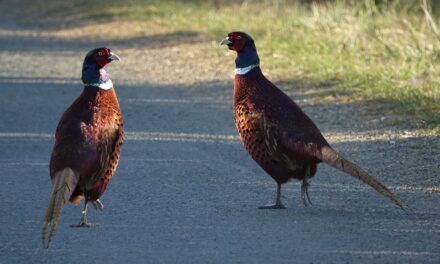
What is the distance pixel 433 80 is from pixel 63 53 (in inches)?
227

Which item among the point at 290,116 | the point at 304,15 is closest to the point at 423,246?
the point at 290,116

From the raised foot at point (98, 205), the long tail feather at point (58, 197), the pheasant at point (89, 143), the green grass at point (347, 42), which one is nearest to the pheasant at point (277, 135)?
the pheasant at point (89, 143)

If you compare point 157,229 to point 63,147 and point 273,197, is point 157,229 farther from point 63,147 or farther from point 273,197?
point 273,197

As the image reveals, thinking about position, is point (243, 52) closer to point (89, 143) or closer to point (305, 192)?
point (305, 192)

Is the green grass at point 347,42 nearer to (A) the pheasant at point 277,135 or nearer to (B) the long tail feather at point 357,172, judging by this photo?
(A) the pheasant at point 277,135

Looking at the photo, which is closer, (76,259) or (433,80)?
(76,259)

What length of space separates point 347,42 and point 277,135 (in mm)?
6442

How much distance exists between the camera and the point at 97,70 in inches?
271

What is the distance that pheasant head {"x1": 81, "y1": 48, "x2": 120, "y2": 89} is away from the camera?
22.4 feet

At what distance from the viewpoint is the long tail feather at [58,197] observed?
591 cm

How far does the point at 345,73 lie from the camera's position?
38.9ft

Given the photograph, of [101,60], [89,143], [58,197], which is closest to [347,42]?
[101,60]

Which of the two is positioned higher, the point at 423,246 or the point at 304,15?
the point at 304,15

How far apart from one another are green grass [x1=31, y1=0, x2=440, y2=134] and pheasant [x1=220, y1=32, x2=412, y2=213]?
2.42 metres
